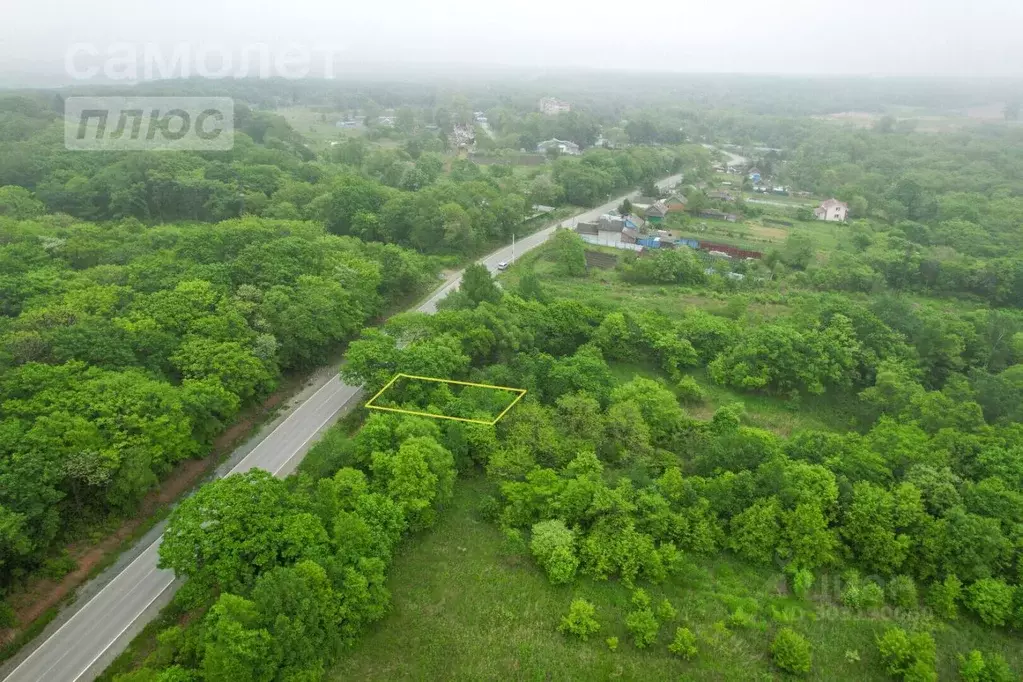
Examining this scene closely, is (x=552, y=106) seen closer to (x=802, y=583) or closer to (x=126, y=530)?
(x=802, y=583)

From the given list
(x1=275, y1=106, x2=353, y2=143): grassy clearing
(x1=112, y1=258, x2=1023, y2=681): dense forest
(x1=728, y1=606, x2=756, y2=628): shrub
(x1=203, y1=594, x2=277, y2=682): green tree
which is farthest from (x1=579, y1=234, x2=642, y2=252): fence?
(x1=275, y1=106, x2=353, y2=143): grassy clearing

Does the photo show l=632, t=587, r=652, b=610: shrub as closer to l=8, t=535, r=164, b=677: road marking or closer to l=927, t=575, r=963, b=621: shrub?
l=927, t=575, r=963, b=621: shrub

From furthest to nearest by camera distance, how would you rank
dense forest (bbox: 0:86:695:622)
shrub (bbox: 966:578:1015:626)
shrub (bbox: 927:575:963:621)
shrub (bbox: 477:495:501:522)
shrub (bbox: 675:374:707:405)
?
shrub (bbox: 675:374:707:405) → shrub (bbox: 477:495:501:522) → dense forest (bbox: 0:86:695:622) → shrub (bbox: 927:575:963:621) → shrub (bbox: 966:578:1015:626)

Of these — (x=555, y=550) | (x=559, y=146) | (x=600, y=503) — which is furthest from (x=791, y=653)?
(x=559, y=146)

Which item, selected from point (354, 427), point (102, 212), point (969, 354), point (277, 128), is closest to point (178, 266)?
point (354, 427)

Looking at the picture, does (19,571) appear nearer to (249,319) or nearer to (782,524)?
(249,319)

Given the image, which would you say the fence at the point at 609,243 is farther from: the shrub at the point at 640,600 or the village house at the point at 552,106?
the village house at the point at 552,106
